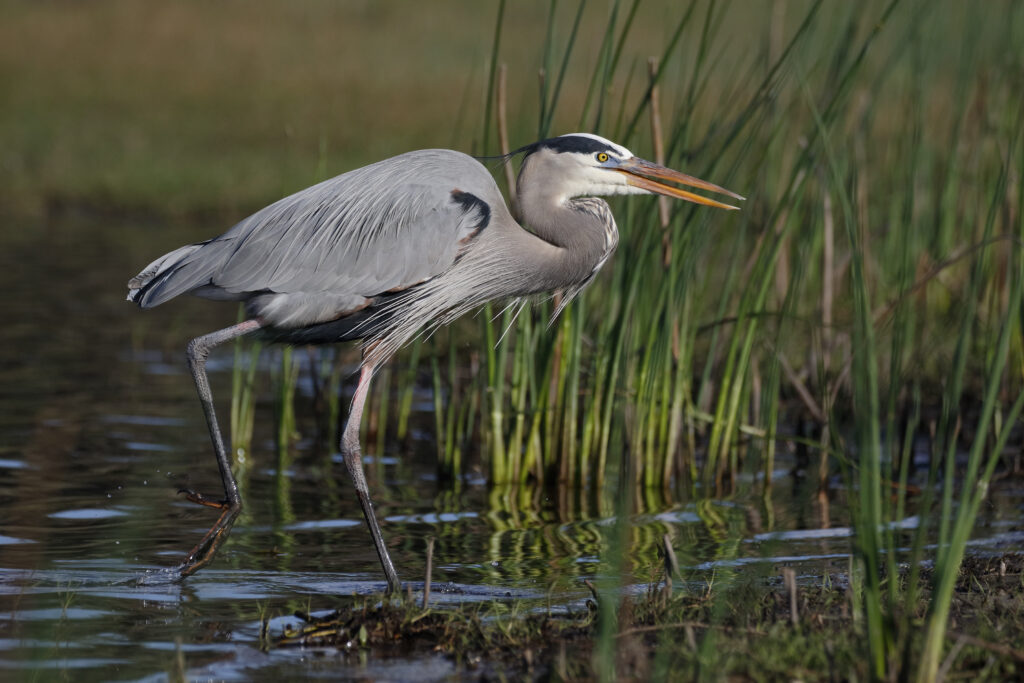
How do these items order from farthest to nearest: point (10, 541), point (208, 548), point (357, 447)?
point (357, 447), point (10, 541), point (208, 548)

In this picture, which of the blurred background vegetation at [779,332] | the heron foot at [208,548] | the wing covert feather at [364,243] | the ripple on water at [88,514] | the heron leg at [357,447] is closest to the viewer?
the blurred background vegetation at [779,332]

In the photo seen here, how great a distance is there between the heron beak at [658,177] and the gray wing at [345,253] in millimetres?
570

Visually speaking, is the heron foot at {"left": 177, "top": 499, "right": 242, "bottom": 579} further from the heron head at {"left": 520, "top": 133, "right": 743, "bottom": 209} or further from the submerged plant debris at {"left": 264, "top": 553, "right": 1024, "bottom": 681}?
the heron head at {"left": 520, "top": 133, "right": 743, "bottom": 209}

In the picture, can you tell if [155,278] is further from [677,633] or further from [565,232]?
[677,633]

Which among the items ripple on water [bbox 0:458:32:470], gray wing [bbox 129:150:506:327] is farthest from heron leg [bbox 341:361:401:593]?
ripple on water [bbox 0:458:32:470]

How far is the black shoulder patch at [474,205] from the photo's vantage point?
207 inches

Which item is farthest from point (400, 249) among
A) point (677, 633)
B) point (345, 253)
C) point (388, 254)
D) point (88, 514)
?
point (677, 633)

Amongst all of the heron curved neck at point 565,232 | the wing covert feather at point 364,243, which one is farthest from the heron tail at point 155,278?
the heron curved neck at point 565,232

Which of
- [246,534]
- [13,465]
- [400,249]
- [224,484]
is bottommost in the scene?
[246,534]

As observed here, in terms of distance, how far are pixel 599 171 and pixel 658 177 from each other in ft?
0.78

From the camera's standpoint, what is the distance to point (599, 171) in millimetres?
5266

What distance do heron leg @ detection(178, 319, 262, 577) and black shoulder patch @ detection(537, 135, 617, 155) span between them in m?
1.38

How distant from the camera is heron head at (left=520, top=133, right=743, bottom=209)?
521cm

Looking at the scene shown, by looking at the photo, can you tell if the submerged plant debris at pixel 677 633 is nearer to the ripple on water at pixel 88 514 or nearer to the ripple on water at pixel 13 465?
the ripple on water at pixel 88 514
